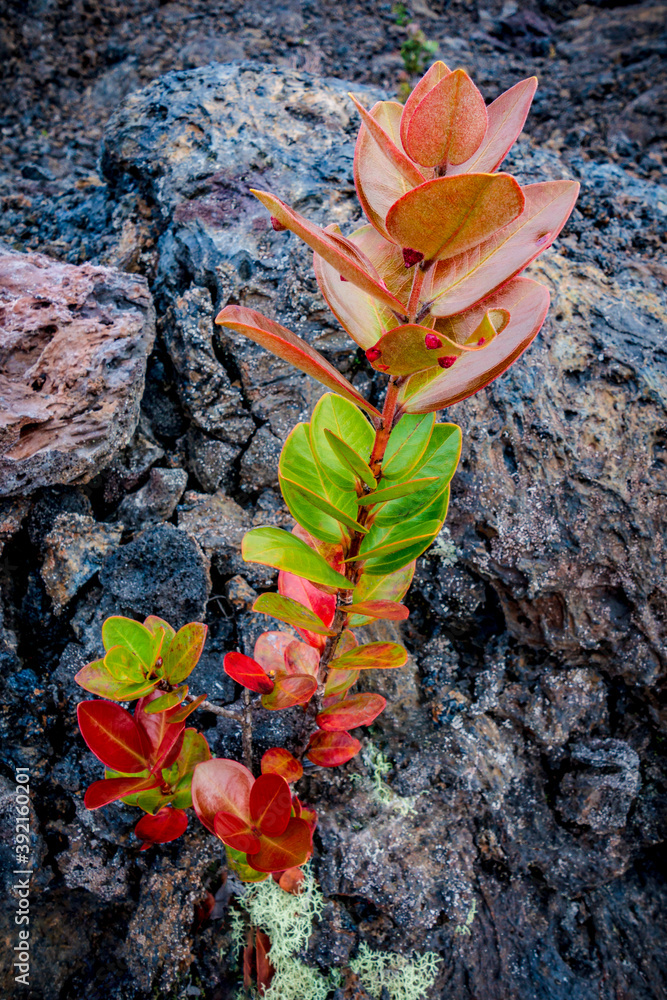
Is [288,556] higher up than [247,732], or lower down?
higher up

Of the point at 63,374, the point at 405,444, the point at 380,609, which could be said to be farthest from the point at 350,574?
the point at 63,374

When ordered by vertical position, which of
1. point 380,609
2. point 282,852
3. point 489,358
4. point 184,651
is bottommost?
point 282,852

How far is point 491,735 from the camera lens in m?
1.82

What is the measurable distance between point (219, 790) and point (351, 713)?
13.7 inches

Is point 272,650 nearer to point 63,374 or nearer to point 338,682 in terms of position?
point 338,682

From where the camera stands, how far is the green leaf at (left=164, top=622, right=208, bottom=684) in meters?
1.29

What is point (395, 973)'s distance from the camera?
64.2 inches

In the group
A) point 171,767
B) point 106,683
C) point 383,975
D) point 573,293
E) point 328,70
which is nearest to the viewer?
point 106,683

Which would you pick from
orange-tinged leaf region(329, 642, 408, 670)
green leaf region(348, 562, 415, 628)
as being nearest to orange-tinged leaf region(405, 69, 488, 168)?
green leaf region(348, 562, 415, 628)

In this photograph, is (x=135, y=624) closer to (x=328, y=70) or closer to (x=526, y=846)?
(x=526, y=846)

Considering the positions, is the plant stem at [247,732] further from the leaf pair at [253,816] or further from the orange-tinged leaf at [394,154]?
the orange-tinged leaf at [394,154]

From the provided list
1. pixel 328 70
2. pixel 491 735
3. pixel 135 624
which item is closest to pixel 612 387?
pixel 491 735

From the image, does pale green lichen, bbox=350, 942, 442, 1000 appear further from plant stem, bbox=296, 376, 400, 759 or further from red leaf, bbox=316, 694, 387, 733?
red leaf, bbox=316, 694, 387, 733

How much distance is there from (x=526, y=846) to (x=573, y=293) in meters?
1.78
